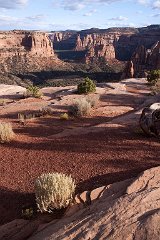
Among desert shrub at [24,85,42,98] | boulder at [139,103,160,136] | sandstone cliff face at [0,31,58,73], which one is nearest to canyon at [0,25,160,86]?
sandstone cliff face at [0,31,58,73]

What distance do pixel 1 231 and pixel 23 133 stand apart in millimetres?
7475

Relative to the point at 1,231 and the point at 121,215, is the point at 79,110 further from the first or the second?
the point at 121,215

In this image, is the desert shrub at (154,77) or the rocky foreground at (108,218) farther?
the desert shrub at (154,77)

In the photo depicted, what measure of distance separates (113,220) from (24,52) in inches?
5071

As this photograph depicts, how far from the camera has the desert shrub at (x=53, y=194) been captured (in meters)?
7.25

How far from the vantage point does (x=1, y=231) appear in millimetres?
7078

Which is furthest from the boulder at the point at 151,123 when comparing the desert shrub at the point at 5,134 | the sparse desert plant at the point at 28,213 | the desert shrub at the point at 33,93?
the desert shrub at the point at 33,93

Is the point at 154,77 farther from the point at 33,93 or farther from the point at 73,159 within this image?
the point at 73,159

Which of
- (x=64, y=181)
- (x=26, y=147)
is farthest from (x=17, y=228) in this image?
(x=26, y=147)

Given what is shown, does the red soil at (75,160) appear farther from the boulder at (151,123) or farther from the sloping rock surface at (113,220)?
the sloping rock surface at (113,220)

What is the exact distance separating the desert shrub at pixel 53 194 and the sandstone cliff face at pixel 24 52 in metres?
100

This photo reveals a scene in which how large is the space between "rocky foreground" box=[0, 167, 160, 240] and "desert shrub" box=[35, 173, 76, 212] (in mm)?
230

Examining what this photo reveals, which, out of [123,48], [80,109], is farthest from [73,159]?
[123,48]

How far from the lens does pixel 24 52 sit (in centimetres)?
13000
